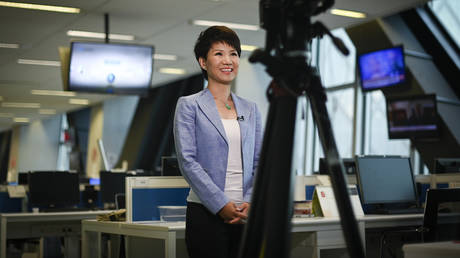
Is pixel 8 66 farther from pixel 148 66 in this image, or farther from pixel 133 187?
pixel 133 187

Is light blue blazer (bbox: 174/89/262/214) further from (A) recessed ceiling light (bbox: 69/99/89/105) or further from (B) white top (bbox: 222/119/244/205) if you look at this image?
(A) recessed ceiling light (bbox: 69/99/89/105)

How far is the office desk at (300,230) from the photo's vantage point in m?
2.84

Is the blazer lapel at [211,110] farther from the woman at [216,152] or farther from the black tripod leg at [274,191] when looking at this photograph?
the black tripod leg at [274,191]

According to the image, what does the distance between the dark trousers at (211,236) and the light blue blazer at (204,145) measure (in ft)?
0.25

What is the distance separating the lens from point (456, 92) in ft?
26.2

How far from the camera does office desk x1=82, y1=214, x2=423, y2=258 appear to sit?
9.32 ft

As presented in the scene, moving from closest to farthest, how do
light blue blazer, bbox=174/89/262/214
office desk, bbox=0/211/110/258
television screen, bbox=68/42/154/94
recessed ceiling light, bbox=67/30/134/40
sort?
light blue blazer, bbox=174/89/262/214 → office desk, bbox=0/211/110/258 → television screen, bbox=68/42/154/94 → recessed ceiling light, bbox=67/30/134/40

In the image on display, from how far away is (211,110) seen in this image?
203 centimetres

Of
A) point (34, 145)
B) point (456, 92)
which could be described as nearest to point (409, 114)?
point (456, 92)

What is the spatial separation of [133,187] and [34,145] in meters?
19.2

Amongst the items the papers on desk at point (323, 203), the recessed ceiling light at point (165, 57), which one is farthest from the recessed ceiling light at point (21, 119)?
the papers on desk at point (323, 203)

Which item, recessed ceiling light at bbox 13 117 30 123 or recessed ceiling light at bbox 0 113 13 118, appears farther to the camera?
recessed ceiling light at bbox 13 117 30 123

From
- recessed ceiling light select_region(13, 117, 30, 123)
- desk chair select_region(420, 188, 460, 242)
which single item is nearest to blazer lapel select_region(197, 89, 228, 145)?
desk chair select_region(420, 188, 460, 242)

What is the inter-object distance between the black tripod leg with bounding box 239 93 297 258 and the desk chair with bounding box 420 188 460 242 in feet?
7.58
